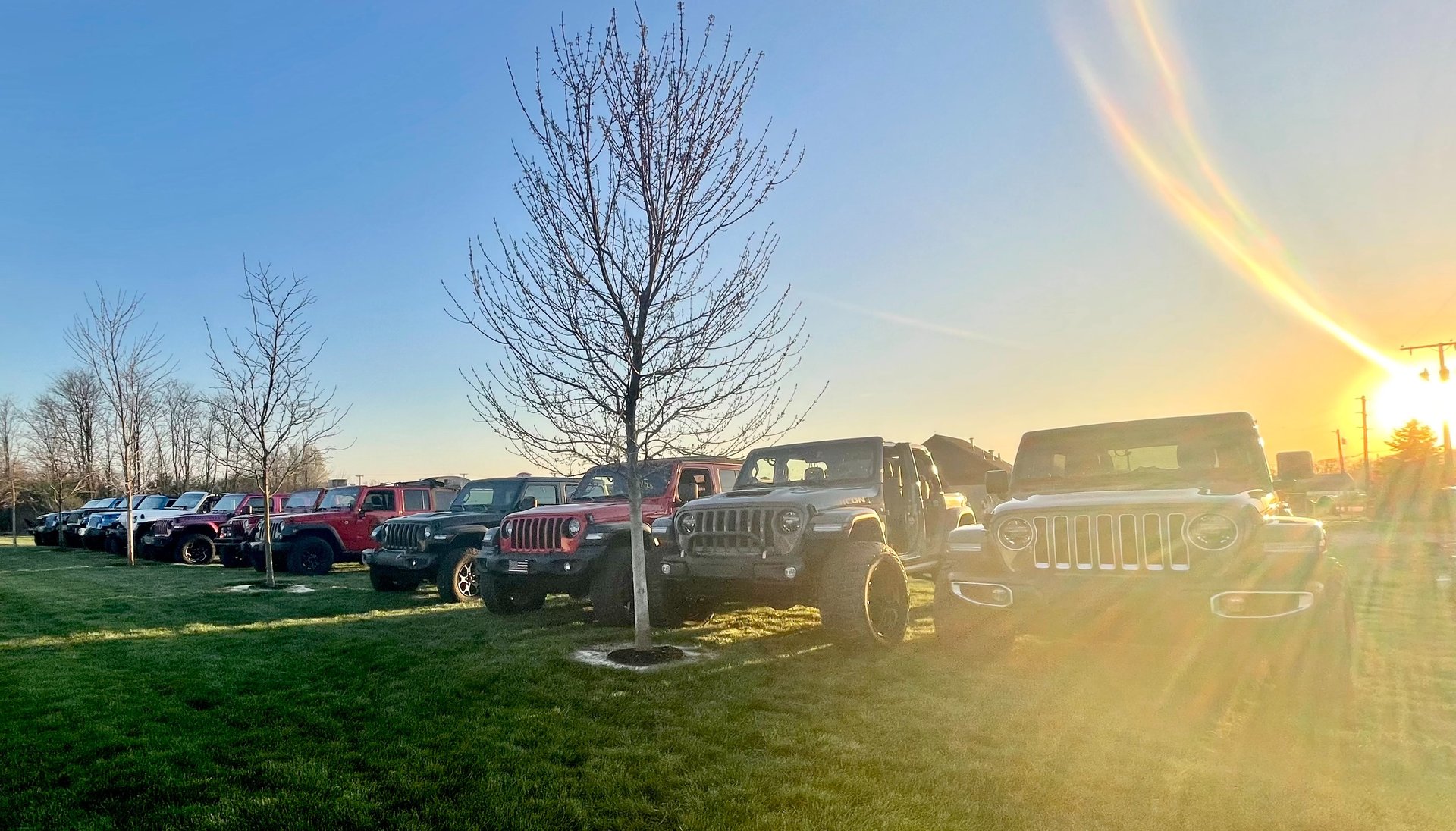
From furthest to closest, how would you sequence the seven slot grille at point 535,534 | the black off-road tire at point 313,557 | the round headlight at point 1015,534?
the black off-road tire at point 313,557
the seven slot grille at point 535,534
the round headlight at point 1015,534

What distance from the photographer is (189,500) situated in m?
26.4

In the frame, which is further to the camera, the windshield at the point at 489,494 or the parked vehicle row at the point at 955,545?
the windshield at the point at 489,494

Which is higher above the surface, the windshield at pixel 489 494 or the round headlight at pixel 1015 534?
the windshield at pixel 489 494

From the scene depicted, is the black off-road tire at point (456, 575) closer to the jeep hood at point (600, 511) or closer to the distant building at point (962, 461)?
the jeep hood at point (600, 511)

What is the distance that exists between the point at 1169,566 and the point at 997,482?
5.95 ft

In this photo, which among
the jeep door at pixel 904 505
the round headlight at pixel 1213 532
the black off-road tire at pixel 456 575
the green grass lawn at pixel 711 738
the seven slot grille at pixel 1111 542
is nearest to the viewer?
the green grass lawn at pixel 711 738

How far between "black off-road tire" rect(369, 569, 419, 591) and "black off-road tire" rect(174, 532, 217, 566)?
34.4 ft

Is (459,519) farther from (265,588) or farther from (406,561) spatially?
(265,588)

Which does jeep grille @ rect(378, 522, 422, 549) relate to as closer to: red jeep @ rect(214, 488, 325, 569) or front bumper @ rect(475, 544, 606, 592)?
front bumper @ rect(475, 544, 606, 592)

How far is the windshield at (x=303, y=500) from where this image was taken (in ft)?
52.4

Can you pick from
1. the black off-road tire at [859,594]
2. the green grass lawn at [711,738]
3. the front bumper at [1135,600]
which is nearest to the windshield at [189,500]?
the green grass lawn at [711,738]

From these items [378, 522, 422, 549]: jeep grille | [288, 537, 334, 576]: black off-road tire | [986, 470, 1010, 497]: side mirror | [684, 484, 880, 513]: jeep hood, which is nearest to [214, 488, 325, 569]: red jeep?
[288, 537, 334, 576]: black off-road tire

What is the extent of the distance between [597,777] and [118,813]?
2.26m

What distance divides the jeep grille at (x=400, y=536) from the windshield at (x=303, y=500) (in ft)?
17.1
